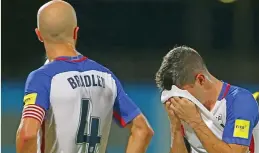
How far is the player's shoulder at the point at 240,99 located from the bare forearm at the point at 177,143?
24 cm

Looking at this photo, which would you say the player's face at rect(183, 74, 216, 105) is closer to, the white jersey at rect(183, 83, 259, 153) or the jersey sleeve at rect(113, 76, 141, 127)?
the white jersey at rect(183, 83, 259, 153)

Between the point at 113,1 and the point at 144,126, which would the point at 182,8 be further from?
the point at 144,126

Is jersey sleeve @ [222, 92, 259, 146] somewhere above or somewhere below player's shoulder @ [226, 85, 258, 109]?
below

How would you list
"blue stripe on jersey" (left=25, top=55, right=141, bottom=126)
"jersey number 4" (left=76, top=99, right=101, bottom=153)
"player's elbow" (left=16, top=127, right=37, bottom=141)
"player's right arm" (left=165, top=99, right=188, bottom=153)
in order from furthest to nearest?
"player's right arm" (left=165, top=99, right=188, bottom=153) < "jersey number 4" (left=76, top=99, right=101, bottom=153) < "blue stripe on jersey" (left=25, top=55, right=141, bottom=126) < "player's elbow" (left=16, top=127, right=37, bottom=141)

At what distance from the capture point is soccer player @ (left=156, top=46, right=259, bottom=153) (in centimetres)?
276

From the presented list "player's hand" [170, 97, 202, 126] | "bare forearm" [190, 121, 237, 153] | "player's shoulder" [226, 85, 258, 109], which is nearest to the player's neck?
"player's hand" [170, 97, 202, 126]

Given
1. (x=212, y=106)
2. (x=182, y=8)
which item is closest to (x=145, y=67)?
(x=182, y=8)

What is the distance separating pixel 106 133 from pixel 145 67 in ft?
21.7

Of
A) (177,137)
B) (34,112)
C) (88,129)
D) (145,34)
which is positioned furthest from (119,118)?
(145,34)

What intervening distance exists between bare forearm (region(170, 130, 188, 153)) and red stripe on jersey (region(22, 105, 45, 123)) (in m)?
0.64

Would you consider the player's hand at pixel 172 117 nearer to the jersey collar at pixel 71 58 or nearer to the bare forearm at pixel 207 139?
the bare forearm at pixel 207 139

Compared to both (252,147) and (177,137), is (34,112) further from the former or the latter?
(252,147)

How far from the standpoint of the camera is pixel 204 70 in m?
2.87

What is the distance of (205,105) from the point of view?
2.89 meters
